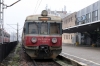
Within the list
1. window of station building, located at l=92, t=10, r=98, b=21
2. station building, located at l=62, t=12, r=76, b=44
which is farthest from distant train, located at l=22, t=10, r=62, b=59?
station building, located at l=62, t=12, r=76, b=44

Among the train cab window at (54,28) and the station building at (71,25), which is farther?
the station building at (71,25)

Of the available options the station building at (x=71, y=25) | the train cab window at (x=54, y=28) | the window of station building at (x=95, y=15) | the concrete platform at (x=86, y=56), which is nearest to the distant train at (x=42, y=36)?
the train cab window at (x=54, y=28)

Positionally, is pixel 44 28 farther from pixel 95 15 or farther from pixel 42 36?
pixel 95 15

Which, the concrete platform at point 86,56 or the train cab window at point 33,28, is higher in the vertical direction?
the train cab window at point 33,28

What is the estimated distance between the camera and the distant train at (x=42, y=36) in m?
14.4

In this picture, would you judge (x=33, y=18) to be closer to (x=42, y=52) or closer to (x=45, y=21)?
(x=45, y=21)

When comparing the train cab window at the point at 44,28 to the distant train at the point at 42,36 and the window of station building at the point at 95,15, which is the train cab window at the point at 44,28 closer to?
the distant train at the point at 42,36

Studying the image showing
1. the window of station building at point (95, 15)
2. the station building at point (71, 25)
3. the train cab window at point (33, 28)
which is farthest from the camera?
the station building at point (71, 25)

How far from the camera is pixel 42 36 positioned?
47.8 ft

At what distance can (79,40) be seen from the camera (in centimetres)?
5219

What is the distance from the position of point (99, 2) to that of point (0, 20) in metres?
21.4

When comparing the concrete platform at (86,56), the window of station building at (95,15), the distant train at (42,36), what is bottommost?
the concrete platform at (86,56)

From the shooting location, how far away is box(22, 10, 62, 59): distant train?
14.4 metres

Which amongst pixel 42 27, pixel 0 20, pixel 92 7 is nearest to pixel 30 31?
pixel 42 27
